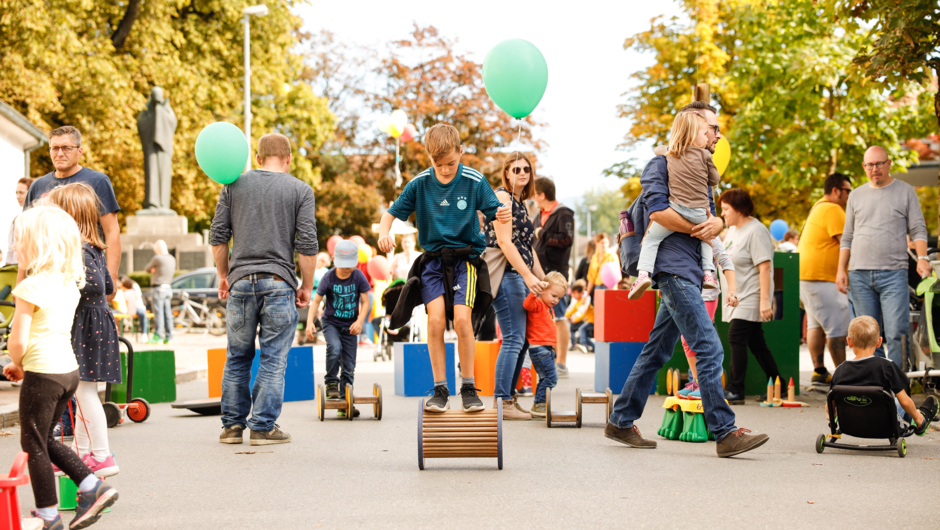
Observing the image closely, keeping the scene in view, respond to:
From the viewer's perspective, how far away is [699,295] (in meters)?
6.16

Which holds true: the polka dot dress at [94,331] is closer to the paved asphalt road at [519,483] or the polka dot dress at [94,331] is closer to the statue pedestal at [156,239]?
the paved asphalt road at [519,483]

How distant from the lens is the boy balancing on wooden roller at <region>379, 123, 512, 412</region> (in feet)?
19.7

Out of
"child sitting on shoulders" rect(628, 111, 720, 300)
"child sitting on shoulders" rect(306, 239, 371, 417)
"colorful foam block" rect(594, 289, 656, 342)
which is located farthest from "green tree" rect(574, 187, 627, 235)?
"child sitting on shoulders" rect(628, 111, 720, 300)

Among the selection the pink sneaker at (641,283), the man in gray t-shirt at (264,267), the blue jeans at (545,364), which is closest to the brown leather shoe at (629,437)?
the pink sneaker at (641,283)

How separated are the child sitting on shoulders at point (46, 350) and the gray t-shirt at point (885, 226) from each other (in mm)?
6943

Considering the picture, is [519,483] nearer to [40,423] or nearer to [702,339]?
[702,339]

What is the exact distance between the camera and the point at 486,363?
10.2m

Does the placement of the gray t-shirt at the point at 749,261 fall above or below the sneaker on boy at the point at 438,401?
above

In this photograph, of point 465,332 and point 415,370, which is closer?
point 465,332

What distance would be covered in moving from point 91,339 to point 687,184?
3.63 m

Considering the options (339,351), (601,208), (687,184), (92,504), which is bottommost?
(92,504)

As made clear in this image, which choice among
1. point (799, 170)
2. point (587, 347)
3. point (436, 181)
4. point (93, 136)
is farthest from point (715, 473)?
point (93, 136)

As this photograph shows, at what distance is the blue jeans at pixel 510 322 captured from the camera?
795 centimetres

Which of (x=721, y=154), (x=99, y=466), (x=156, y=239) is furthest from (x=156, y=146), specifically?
(x=99, y=466)
